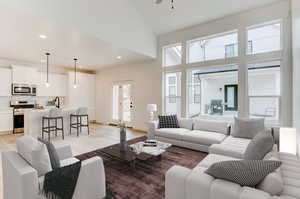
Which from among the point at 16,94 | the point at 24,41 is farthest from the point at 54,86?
the point at 24,41

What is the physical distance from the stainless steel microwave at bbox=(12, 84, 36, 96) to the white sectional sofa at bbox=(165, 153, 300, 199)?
677 centimetres

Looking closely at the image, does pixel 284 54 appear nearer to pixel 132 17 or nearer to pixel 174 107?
pixel 174 107

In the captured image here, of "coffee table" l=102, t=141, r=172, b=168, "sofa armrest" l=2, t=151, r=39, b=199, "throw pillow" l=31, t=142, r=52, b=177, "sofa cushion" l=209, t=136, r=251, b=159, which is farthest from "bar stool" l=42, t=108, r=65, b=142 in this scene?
"sofa cushion" l=209, t=136, r=251, b=159

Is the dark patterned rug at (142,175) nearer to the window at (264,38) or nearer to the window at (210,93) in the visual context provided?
the window at (210,93)

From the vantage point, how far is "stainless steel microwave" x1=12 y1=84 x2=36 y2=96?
564 centimetres

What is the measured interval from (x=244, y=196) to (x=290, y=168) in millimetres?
858

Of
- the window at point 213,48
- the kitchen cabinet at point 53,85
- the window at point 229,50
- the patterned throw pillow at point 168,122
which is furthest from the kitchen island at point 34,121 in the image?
the window at point 229,50

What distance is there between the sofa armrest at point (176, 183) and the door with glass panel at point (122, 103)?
526 centimetres

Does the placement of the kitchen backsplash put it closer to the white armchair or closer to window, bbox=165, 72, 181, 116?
window, bbox=165, 72, 181, 116

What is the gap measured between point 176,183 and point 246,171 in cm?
60

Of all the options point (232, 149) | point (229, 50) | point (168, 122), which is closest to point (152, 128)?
point (168, 122)

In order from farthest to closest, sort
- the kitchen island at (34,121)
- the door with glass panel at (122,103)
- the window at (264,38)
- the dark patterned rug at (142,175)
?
1. the door with glass panel at (122,103)
2. the kitchen island at (34,121)
3. the window at (264,38)
4. the dark patterned rug at (142,175)

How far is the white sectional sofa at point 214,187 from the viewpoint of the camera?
1.09m

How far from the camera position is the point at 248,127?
3363 mm
